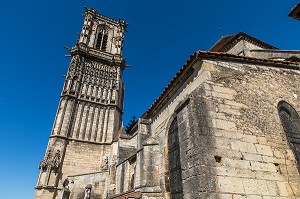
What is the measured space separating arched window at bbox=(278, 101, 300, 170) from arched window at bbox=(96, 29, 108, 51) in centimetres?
2323

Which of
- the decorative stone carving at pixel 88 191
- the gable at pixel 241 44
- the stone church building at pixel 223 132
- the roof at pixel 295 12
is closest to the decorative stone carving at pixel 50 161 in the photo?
the decorative stone carving at pixel 88 191

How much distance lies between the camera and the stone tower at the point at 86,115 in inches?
593

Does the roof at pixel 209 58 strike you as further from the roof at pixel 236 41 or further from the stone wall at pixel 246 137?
the roof at pixel 236 41

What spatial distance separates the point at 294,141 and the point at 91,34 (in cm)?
2520

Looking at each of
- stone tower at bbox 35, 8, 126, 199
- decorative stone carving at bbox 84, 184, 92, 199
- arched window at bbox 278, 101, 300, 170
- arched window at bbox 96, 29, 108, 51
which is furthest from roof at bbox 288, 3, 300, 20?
arched window at bbox 96, 29, 108, 51

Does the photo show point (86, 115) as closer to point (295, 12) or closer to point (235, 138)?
point (235, 138)

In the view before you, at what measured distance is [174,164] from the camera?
547cm

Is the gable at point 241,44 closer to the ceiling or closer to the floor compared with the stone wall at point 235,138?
closer to the ceiling

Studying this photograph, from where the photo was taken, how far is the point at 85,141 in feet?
58.7

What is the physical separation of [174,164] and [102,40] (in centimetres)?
2367

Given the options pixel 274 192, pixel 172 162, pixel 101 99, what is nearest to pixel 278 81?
pixel 274 192

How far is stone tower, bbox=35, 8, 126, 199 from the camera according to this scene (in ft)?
49.4

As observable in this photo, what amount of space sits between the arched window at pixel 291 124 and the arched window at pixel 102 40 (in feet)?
76.2

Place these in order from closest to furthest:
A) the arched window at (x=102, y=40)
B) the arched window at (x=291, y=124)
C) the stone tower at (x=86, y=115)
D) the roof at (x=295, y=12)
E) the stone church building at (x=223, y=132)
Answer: the stone church building at (x=223, y=132) < the roof at (x=295, y=12) < the arched window at (x=291, y=124) < the stone tower at (x=86, y=115) < the arched window at (x=102, y=40)
